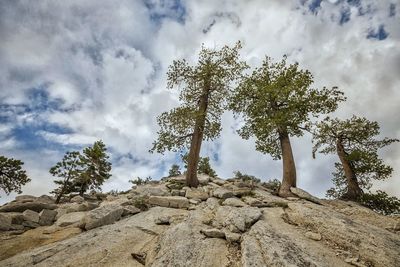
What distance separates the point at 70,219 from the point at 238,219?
27.3 feet

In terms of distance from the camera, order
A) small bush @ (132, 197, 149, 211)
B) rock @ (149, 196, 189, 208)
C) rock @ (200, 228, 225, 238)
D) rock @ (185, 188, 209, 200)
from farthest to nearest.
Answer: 1. rock @ (185, 188, 209, 200)
2. rock @ (149, 196, 189, 208)
3. small bush @ (132, 197, 149, 211)
4. rock @ (200, 228, 225, 238)

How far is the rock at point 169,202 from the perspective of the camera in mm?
13801

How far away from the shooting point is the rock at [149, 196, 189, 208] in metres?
13.8

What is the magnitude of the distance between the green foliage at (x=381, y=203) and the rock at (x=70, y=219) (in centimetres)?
2113

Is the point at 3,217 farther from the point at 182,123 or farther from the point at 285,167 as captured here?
the point at 285,167

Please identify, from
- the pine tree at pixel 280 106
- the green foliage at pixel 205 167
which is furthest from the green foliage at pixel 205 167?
the pine tree at pixel 280 106

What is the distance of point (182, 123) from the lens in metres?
19.6

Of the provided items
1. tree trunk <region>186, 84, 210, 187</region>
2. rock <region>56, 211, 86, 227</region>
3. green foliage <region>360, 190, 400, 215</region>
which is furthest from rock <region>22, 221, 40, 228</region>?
green foliage <region>360, 190, 400, 215</region>

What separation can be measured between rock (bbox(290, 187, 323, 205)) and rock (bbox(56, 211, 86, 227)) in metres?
12.8

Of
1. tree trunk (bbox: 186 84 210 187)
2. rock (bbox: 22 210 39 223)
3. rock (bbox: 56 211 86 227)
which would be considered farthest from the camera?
tree trunk (bbox: 186 84 210 187)

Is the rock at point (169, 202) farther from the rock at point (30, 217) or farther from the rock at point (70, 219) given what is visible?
the rock at point (30, 217)

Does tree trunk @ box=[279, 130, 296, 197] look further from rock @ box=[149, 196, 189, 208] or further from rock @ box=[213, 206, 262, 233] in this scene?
rock @ box=[213, 206, 262, 233]

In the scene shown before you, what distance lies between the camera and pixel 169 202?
14.0m

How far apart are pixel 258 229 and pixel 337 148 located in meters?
19.6
